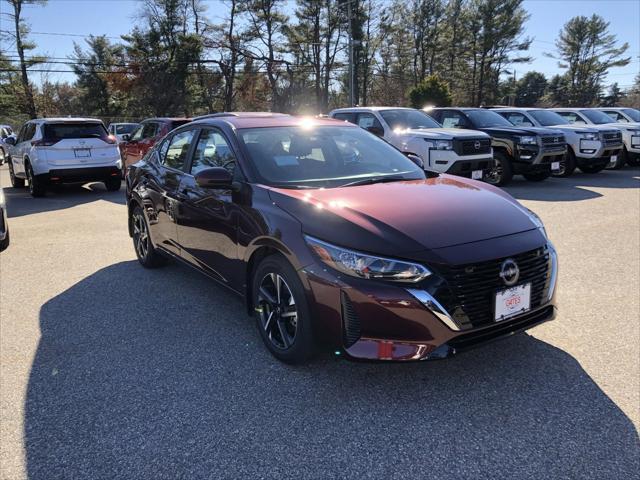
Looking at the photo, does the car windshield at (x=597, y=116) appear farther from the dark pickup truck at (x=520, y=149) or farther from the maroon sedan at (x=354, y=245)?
the maroon sedan at (x=354, y=245)

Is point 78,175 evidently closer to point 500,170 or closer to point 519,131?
point 500,170

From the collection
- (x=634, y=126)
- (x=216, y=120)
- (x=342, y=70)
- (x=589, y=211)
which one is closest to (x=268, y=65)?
(x=342, y=70)

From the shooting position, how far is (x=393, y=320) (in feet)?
8.65

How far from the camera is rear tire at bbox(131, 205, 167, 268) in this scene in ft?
17.8

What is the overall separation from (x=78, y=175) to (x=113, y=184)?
116 centimetres

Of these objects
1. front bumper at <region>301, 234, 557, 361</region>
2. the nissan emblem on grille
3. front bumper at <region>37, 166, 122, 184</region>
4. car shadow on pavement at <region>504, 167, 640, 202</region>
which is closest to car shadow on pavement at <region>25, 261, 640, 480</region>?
front bumper at <region>301, 234, 557, 361</region>

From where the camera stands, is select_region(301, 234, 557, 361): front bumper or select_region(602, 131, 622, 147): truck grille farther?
select_region(602, 131, 622, 147): truck grille

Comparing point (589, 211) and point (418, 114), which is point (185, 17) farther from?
point (589, 211)

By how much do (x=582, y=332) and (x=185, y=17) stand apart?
45484 millimetres

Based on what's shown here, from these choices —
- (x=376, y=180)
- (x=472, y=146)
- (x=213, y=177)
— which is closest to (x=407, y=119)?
(x=472, y=146)

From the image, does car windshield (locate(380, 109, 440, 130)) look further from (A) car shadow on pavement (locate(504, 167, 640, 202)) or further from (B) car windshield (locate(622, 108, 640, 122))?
(B) car windshield (locate(622, 108, 640, 122))

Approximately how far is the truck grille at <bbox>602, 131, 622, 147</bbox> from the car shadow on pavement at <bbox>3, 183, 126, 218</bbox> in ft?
39.0

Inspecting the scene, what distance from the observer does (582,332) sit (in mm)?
3688

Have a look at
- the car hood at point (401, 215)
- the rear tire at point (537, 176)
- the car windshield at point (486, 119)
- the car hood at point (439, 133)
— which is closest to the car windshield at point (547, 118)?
the car windshield at point (486, 119)
